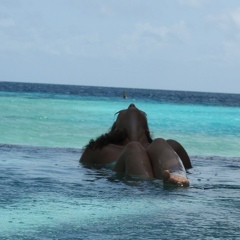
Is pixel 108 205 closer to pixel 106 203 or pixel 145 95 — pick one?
pixel 106 203

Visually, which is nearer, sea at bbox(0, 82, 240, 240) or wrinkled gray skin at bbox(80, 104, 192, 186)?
sea at bbox(0, 82, 240, 240)

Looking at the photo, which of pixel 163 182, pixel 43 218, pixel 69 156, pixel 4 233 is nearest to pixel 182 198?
pixel 163 182

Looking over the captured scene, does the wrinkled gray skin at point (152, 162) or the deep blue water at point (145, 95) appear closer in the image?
the wrinkled gray skin at point (152, 162)

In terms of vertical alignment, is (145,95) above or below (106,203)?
below

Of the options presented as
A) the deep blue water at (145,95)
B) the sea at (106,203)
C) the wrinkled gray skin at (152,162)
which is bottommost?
the deep blue water at (145,95)

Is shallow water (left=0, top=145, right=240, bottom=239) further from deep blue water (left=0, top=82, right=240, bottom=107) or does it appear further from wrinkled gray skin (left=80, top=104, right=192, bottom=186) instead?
deep blue water (left=0, top=82, right=240, bottom=107)

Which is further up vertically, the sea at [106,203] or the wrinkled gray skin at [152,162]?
the wrinkled gray skin at [152,162]

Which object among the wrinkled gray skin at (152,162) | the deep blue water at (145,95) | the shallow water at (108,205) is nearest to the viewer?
the shallow water at (108,205)

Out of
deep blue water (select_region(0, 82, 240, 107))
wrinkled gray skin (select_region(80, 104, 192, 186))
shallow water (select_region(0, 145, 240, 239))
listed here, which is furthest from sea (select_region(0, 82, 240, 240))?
deep blue water (select_region(0, 82, 240, 107))

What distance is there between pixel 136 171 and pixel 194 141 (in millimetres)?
11932

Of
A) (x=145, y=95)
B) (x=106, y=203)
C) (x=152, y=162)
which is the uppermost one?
(x=152, y=162)

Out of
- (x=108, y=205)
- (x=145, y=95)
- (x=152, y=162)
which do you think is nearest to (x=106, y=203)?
(x=108, y=205)

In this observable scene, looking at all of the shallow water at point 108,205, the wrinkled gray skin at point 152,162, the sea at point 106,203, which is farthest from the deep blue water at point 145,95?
the wrinkled gray skin at point 152,162

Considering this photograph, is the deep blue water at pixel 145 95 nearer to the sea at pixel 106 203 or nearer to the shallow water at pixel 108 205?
the sea at pixel 106 203
